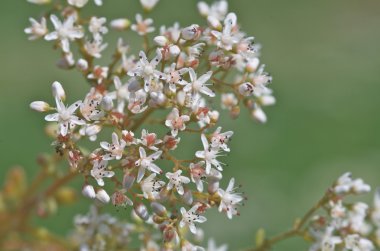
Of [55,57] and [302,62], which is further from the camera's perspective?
[302,62]

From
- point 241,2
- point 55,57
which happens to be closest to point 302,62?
point 241,2

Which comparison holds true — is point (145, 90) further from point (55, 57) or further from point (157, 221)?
point (55, 57)

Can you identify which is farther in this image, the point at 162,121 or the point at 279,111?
the point at 279,111

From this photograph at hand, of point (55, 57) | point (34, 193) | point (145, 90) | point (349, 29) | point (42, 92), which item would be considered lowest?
point (34, 193)

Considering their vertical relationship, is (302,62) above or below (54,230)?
above

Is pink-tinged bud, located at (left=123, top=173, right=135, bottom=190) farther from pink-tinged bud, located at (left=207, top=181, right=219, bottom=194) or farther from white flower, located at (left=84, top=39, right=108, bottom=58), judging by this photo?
white flower, located at (left=84, top=39, right=108, bottom=58)

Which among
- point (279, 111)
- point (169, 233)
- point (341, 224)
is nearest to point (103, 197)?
point (169, 233)

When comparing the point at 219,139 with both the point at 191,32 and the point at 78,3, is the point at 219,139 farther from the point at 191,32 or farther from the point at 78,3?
the point at 78,3

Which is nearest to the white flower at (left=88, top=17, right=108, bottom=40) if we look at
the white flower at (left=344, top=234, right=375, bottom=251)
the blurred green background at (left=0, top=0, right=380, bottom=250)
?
the white flower at (left=344, top=234, right=375, bottom=251)
